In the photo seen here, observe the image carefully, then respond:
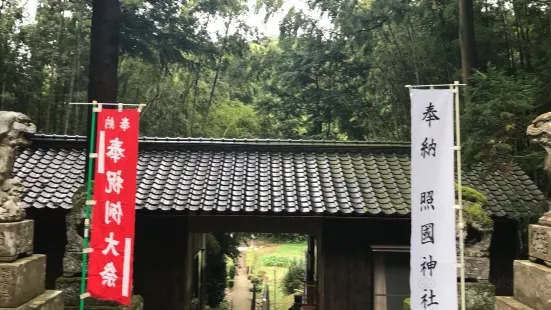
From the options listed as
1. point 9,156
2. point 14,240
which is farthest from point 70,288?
point 9,156

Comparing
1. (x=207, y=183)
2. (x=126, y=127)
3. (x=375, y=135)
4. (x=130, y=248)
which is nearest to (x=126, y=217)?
(x=130, y=248)

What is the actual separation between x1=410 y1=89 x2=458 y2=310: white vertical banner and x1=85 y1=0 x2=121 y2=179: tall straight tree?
545 centimetres

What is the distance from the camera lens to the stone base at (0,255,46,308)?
4.19 metres

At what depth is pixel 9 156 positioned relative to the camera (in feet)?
14.6

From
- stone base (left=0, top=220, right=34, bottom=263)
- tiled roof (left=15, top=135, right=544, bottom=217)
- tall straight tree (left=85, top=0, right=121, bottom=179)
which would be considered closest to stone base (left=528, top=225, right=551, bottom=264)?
tiled roof (left=15, top=135, right=544, bottom=217)

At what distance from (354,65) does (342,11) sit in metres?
2.33

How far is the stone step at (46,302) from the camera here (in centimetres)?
441

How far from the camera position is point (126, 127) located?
5238 millimetres

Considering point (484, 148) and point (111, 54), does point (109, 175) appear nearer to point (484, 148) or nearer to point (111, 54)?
point (111, 54)

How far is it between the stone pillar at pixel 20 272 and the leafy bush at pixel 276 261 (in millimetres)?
21589

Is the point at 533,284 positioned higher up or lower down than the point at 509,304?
higher up

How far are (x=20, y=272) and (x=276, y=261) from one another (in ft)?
74.3

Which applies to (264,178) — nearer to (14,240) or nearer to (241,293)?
(14,240)

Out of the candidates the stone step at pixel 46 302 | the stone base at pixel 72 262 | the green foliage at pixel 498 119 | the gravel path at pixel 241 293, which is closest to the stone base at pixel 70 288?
the stone base at pixel 72 262
